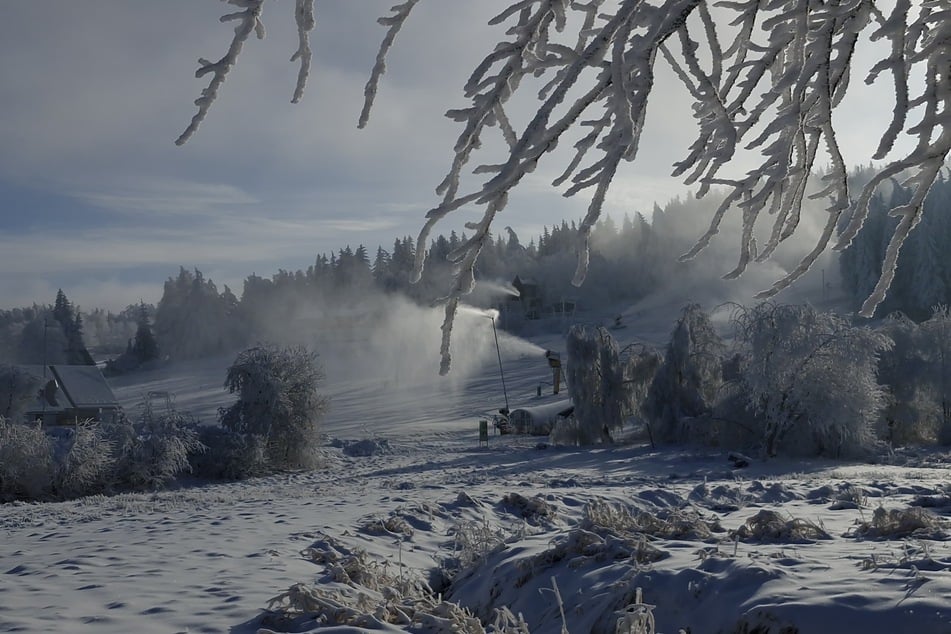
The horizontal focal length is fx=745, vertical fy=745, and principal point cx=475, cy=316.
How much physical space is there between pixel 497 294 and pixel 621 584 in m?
92.7

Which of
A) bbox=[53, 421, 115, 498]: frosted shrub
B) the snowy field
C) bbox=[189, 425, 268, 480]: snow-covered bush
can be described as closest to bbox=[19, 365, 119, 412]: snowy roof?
bbox=[189, 425, 268, 480]: snow-covered bush

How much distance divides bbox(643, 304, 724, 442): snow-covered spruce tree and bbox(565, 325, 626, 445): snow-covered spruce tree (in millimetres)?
1941

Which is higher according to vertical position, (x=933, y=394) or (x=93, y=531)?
(x=93, y=531)

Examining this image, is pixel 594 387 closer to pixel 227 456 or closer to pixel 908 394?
pixel 908 394

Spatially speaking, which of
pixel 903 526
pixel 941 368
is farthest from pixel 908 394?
pixel 903 526

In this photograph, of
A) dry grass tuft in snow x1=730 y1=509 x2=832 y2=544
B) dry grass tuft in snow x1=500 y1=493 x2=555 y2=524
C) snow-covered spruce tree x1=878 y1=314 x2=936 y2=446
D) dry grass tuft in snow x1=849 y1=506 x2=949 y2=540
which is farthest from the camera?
snow-covered spruce tree x1=878 y1=314 x2=936 y2=446

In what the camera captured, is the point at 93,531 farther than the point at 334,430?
No

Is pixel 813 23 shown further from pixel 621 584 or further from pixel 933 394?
pixel 933 394

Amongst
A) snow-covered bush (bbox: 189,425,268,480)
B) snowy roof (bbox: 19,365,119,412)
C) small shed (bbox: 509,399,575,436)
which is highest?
snowy roof (bbox: 19,365,119,412)

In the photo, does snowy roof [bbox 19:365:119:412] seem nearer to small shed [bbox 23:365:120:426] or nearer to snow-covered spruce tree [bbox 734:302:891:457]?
small shed [bbox 23:365:120:426]

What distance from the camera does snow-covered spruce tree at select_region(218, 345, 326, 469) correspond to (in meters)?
31.8

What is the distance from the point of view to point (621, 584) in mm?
4906

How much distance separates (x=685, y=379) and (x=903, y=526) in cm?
2759

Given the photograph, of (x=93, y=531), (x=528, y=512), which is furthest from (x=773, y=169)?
(x=93, y=531)
